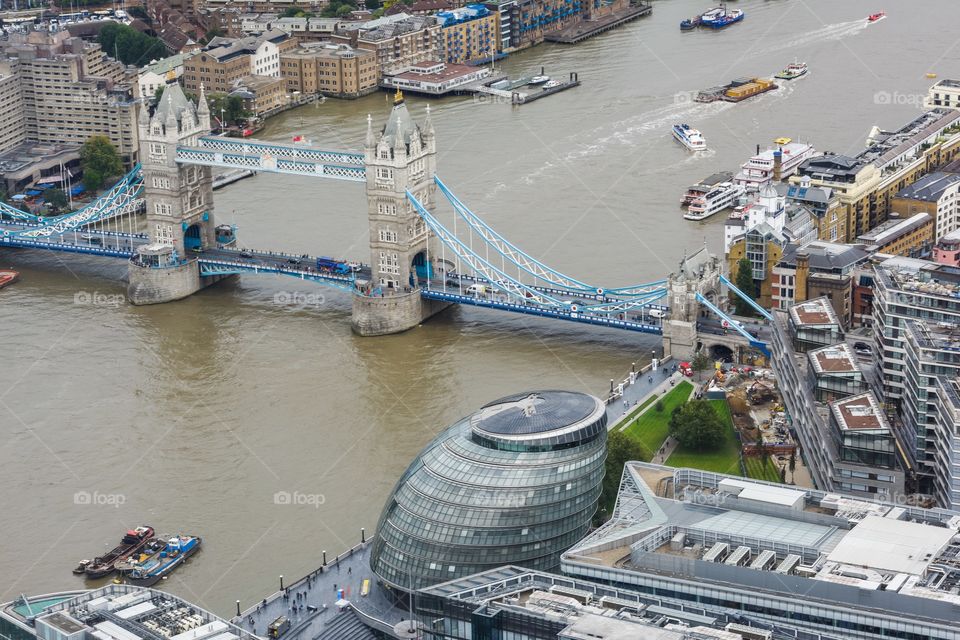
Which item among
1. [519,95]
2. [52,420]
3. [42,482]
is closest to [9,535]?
[42,482]

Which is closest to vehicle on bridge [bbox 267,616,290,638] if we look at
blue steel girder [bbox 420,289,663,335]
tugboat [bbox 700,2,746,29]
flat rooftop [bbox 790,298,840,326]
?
flat rooftop [bbox 790,298,840,326]

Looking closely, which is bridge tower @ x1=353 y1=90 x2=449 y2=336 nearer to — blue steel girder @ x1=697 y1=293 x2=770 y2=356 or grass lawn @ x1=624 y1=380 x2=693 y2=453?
blue steel girder @ x1=697 y1=293 x2=770 y2=356

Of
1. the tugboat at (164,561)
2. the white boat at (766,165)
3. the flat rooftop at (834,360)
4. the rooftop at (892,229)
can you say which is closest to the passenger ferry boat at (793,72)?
the white boat at (766,165)

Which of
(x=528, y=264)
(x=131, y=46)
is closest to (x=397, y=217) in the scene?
(x=528, y=264)

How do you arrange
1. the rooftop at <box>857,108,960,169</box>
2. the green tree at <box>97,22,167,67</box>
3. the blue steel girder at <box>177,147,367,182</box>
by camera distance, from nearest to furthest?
the blue steel girder at <box>177,147,367,182</box>, the rooftop at <box>857,108,960,169</box>, the green tree at <box>97,22,167,67</box>

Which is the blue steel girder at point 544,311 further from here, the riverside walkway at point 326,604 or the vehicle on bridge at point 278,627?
the vehicle on bridge at point 278,627

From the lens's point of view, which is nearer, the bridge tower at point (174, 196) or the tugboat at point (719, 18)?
the bridge tower at point (174, 196)

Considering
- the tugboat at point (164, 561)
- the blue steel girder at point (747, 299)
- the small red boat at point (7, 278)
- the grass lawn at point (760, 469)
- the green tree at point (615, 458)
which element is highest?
the blue steel girder at point (747, 299)
